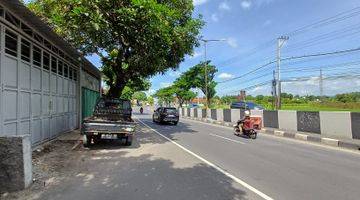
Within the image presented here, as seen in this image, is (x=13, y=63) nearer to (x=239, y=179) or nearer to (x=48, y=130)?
(x=48, y=130)

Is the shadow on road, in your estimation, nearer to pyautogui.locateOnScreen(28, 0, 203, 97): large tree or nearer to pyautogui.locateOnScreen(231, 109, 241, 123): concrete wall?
pyautogui.locateOnScreen(28, 0, 203, 97): large tree

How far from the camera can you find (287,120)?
25828 millimetres

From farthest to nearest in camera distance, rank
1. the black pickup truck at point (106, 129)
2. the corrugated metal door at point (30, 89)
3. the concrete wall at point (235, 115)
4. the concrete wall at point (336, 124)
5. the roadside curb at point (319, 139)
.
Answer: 1. the concrete wall at point (235, 115)
2. the concrete wall at point (336, 124)
3. the roadside curb at point (319, 139)
4. the black pickup truck at point (106, 129)
5. the corrugated metal door at point (30, 89)

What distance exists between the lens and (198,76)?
75.9 m

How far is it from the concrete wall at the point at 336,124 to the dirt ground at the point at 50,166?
12.6 metres

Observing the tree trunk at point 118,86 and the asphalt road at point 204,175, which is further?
the tree trunk at point 118,86

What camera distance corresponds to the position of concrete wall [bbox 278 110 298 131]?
81.9ft

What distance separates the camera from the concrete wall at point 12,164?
25.7 ft

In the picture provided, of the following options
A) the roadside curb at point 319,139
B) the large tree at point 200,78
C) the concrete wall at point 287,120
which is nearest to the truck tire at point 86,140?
the roadside curb at point 319,139

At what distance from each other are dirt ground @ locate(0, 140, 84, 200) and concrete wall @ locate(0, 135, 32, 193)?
0.23 meters

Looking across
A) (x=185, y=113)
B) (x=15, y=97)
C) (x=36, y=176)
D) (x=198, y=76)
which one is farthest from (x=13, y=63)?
(x=198, y=76)

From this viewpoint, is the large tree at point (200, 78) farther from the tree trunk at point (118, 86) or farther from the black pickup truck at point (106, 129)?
the black pickup truck at point (106, 129)

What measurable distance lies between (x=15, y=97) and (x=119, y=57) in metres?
11.5

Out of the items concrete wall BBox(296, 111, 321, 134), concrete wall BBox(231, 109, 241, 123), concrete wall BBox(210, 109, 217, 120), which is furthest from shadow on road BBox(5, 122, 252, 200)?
concrete wall BBox(210, 109, 217, 120)
